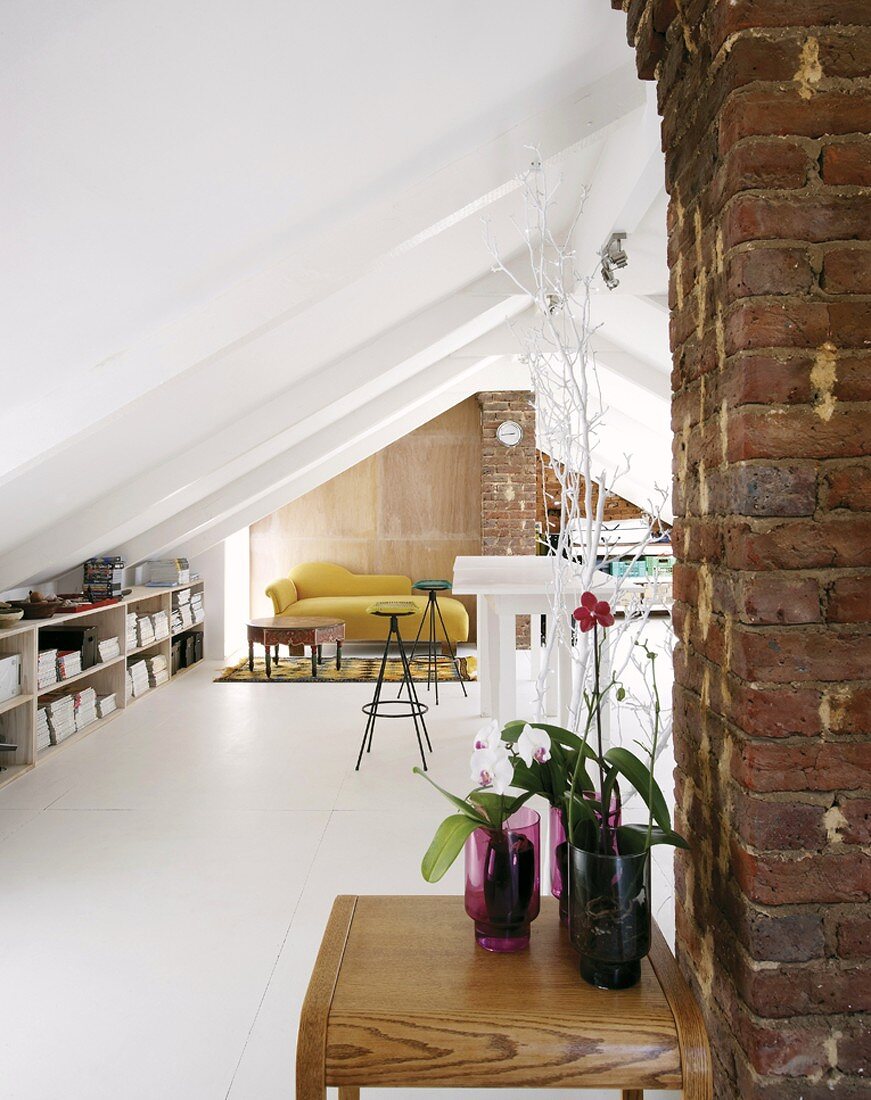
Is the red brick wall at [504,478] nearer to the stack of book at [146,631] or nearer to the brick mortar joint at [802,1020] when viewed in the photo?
the stack of book at [146,631]

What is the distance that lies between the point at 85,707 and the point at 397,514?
4242 millimetres

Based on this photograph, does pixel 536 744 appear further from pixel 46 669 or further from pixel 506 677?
pixel 46 669

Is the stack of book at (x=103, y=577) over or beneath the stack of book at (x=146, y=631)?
over

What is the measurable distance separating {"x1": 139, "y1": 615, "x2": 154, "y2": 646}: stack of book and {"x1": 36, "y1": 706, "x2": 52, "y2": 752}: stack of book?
139cm

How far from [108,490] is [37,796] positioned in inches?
64.0

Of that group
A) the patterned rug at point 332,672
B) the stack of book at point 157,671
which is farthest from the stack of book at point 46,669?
the patterned rug at point 332,672

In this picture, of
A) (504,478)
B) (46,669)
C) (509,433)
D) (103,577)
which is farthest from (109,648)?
(509,433)

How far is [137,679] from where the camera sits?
606cm

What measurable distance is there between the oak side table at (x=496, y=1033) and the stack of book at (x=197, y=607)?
6202 millimetres

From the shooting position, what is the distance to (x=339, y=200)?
238 cm

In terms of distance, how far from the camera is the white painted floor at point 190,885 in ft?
6.77

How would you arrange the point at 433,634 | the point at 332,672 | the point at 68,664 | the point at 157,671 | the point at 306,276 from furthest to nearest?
the point at 332,672 < the point at 157,671 < the point at 433,634 < the point at 68,664 < the point at 306,276

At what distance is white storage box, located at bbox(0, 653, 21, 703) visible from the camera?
13.8 feet

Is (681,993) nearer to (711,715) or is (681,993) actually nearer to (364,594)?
(711,715)
